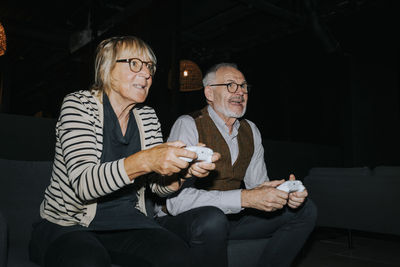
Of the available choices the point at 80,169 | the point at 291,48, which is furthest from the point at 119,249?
the point at 291,48

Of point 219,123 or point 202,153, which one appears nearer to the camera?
point 202,153

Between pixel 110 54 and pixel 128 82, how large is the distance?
0.15 metres

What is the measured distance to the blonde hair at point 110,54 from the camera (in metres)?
1.40

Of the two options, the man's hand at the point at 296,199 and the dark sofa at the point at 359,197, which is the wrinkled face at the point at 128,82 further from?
the dark sofa at the point at 359,197

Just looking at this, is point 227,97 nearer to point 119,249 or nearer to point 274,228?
point 274,228

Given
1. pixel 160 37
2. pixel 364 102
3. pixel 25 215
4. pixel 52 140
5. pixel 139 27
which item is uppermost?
pixel 139 27

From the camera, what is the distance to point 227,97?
203cm

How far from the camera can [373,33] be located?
687cm

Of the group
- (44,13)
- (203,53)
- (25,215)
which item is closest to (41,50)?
(44,13)

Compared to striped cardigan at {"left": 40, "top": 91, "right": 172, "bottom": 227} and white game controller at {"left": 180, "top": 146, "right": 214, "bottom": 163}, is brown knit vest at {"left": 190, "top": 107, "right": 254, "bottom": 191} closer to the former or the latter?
striped cardigan at {"left": 40, "top": 91, "right": 172, "bottom": 227}

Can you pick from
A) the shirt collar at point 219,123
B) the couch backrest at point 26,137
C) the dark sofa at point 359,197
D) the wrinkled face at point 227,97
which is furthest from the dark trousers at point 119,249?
the dark sofa at point 359,197

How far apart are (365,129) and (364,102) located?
1.91ft

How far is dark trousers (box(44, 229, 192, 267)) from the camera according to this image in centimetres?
107

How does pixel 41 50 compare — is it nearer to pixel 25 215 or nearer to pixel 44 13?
pixel 44 13
